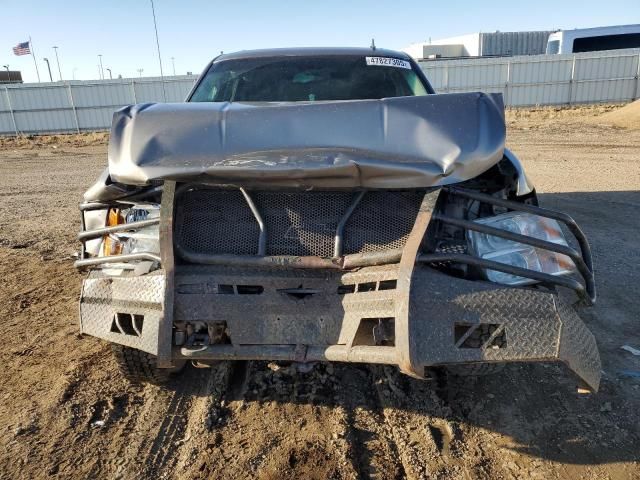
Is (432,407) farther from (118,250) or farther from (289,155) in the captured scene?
→ (118,250)

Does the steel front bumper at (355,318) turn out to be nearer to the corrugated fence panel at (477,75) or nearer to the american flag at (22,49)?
the corrugated fence panel at (477,75)

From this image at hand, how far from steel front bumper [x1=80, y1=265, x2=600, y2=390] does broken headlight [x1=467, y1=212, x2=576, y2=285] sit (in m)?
0.21

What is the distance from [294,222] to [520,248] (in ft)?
3.85

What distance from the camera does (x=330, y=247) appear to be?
2656 millimetres

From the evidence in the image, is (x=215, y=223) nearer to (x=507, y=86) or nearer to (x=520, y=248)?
(x=520, y=248)

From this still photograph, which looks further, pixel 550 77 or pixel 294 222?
pixel 550 77

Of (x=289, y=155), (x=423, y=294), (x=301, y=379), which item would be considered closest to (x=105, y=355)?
(x=301, y=379)

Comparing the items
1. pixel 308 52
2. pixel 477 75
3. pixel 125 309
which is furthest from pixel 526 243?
pixel 477 75

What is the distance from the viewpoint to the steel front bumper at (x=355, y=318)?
7.54 feet

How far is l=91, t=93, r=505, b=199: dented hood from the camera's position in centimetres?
250

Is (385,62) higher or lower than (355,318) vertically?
higher

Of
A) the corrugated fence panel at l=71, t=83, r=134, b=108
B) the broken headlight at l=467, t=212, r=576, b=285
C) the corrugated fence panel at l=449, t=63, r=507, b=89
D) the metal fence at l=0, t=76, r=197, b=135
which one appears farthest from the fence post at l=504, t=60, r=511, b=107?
the broken headlight at l=467, t=212, r=576, b=285

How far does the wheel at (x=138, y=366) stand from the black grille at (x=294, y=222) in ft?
2.34

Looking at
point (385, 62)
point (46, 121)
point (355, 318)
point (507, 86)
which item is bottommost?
point (46, 121)
